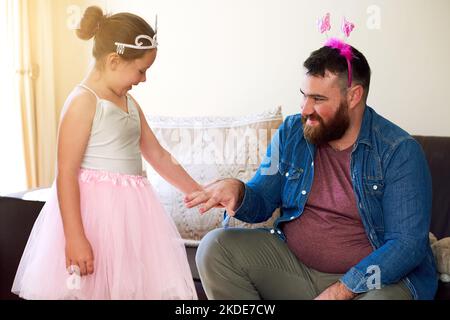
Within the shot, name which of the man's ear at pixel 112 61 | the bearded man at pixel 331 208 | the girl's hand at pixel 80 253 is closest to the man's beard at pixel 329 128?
the bearded man at pixel 331 208

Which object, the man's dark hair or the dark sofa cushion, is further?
the dark sofa cushion

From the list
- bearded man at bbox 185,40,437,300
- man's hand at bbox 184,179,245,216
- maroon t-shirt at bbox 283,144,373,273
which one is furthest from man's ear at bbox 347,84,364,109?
man's hand at bbox 184,179,245,216

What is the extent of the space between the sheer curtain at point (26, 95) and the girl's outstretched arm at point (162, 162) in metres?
1.18

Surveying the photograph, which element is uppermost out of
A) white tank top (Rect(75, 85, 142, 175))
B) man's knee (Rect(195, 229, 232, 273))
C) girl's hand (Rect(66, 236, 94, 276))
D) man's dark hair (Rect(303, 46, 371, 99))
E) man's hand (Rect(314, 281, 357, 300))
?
man's dark hair (Rect(303, 46, 371, 99))

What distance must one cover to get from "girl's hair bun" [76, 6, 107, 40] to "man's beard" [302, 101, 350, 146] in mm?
640

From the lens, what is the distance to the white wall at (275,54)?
223 cm

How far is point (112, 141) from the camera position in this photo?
146cm

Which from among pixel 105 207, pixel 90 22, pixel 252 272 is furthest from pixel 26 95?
pixel 252 272

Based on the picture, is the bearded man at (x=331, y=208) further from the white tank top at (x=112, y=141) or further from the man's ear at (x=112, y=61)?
the man's ear at (x=112, y=61)

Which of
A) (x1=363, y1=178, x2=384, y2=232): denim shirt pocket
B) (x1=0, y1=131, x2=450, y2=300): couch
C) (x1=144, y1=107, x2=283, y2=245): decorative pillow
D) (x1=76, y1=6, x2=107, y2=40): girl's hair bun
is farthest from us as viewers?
(x1=144, y1=107, x2=283, y2=245): decorative pillow

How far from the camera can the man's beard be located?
1.65 meters

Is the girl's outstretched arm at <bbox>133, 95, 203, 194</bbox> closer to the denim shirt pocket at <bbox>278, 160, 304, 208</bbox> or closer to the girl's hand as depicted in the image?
the denim shirt pocket at <bbox>278, 160, 304, 208</bbox>

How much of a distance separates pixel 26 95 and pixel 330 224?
65.4 inches
